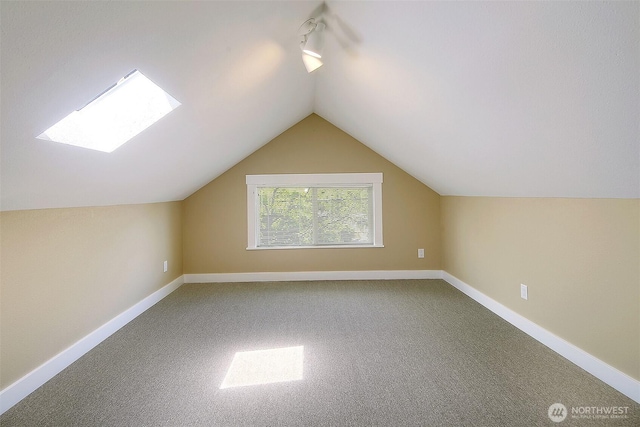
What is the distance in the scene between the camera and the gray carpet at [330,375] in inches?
62.5

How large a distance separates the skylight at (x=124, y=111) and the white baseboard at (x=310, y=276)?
2.61m

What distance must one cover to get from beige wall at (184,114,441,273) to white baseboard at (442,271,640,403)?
124 centimetres

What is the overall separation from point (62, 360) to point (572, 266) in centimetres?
364

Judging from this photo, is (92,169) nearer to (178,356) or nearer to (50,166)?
(50,166)

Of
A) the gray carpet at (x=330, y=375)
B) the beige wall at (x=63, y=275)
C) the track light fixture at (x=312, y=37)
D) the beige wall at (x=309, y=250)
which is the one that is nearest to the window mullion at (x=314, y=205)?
the beige wall at (x=309, y=250)

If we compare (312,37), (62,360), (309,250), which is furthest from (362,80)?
(62,360)

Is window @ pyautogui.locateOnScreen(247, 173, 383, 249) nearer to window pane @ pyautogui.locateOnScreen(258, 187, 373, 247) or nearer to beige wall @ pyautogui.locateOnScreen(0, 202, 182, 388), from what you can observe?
window pane @ pyautogui.locateOnScreen(258, 187, 373, 247)

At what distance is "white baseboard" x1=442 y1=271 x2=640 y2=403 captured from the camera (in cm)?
169

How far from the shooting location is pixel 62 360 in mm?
2068

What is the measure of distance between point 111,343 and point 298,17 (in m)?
2.85

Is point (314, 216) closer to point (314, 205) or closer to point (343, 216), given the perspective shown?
point (314, 205)

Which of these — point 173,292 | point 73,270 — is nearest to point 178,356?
point 73,270

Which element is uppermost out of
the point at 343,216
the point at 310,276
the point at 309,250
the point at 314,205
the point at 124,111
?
the point at 124,111

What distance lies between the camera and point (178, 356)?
7.28ft
